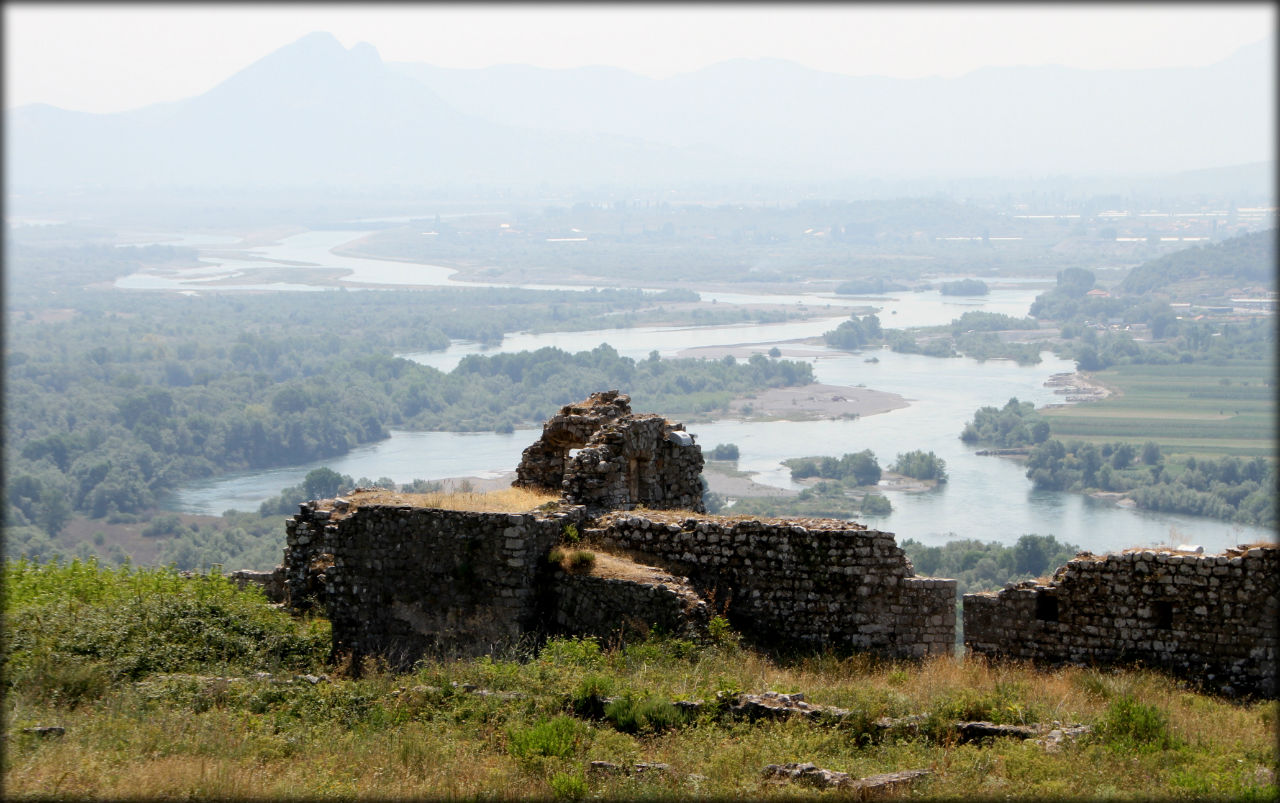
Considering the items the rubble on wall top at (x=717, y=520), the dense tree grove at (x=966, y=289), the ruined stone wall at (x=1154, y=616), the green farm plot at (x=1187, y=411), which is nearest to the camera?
the ruined stone wall at (x=1154, y=616)

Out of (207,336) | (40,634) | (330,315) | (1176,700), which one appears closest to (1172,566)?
(1176,700)

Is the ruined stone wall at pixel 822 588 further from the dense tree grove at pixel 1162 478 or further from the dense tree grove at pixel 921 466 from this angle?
the dense tree grove at pixel 921 466

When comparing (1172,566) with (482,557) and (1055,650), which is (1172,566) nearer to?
(1055,650)

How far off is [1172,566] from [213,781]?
28.3 ft

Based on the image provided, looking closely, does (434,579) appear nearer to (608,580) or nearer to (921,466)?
(608,580)

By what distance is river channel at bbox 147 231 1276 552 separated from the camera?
58.3 meters

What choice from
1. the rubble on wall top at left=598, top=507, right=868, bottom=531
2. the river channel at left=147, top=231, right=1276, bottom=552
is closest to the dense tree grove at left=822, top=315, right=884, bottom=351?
the river channel at left=147, top=231, right=1276, bottom=552

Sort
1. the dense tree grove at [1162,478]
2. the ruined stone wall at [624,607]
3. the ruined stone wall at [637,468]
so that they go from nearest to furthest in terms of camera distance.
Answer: the ruined stone wall at [624,607] → the ruined stone wall at [637,468] → the dense tree grove at [1162,478]

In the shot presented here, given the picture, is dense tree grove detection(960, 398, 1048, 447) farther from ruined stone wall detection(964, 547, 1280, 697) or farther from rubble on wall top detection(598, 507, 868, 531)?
ruined stone wall detection(964, 547, 1280, 697)

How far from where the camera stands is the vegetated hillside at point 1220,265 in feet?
375

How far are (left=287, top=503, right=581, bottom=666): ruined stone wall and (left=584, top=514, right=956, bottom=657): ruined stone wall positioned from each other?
1847 millimetres

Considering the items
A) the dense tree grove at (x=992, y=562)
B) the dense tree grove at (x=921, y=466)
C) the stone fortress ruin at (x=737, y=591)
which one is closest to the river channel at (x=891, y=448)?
the dense tree grove at (x=921, y=466)

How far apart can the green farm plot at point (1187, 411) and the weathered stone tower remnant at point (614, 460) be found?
6233 cm

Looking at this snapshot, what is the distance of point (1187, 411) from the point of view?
89312mm
